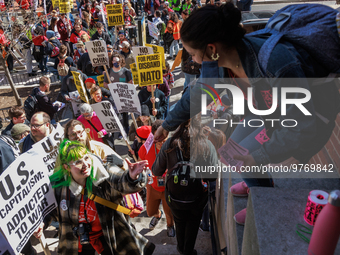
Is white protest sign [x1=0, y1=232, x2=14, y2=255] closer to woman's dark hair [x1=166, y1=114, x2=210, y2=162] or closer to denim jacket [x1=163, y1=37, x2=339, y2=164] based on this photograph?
woman's dark hair [x1=166, y1=114, x2=210, y2=162]

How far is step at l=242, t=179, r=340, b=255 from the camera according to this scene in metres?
1.58

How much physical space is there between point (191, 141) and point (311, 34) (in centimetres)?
183

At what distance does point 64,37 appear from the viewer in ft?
40.3

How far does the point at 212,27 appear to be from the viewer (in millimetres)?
1841

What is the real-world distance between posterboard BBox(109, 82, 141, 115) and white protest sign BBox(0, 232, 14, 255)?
313 cm

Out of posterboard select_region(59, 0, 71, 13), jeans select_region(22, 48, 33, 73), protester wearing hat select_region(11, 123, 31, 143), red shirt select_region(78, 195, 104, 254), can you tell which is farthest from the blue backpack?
posterboard select_region(59, 0, 71, 13)

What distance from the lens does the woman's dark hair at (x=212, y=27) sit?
184 centimetres

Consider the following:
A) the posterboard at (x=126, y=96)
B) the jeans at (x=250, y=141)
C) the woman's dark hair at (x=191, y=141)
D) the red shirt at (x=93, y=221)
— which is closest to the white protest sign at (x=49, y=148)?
the red shirt at (x=93, y=221)

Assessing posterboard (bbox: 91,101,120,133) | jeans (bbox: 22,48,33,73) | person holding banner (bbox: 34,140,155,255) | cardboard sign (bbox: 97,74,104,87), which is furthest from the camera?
jeans (bbox: 22,48,33,73)

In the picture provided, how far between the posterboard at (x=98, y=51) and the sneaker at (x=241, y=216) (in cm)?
622

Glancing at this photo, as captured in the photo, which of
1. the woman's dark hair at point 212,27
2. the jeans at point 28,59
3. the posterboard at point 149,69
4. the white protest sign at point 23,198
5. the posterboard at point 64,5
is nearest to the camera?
the woman's dark hair at point 212,27

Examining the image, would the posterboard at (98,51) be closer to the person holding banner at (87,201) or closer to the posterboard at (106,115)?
the posterboard at (106,115)

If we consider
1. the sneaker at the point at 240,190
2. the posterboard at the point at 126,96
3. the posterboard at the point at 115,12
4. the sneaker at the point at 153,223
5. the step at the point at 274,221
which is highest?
the posterboard at the point at 115,12

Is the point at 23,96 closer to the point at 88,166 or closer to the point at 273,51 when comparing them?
the point at 88,166
